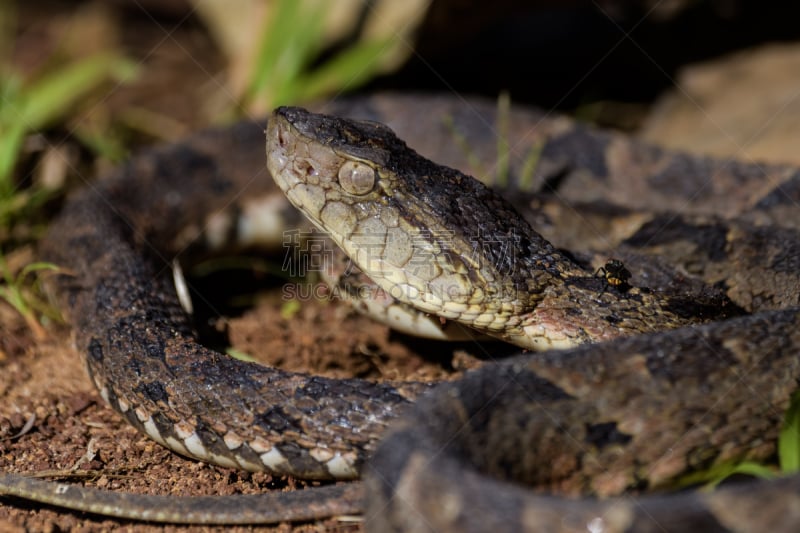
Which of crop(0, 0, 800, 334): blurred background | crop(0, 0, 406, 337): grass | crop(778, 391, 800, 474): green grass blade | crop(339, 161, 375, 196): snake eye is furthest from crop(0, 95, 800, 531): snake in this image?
crop(0, 0, 406, 337): grass

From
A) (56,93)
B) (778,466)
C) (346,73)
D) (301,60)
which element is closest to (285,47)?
(301,60)

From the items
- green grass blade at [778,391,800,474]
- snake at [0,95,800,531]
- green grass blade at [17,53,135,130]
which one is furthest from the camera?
green grass blade at [17,53,135,130]

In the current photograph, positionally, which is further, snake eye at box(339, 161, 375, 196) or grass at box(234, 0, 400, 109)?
grass at box(234, 0, 400, 109)

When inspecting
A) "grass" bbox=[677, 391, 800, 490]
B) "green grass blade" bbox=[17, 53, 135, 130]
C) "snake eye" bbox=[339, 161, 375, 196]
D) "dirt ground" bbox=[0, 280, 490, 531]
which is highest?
"snake eye" bbox=[339, 161, 375, 196]

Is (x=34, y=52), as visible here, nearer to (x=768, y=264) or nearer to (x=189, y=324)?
(x=189, y=324)

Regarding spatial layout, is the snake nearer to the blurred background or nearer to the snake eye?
the snake eye

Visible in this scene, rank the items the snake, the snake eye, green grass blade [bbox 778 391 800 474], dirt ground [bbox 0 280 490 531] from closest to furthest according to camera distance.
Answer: the snake, green grass blade [bbox 778 391 800 474], dirt ground [bbox 0 280 490 531], the snake eye

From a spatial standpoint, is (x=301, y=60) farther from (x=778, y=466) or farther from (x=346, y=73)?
(x=778, y=466)

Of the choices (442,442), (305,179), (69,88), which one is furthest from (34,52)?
(442,442)
